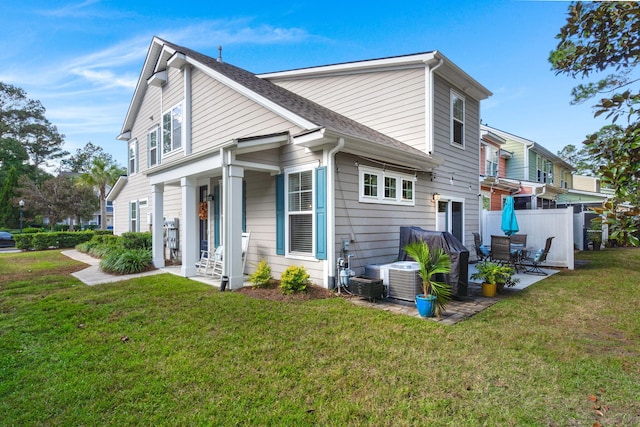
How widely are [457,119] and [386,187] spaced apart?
439cm

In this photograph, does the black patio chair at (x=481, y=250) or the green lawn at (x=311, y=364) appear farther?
the black patio chair at (x=481, y=250)

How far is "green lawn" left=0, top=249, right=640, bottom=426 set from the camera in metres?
2.56

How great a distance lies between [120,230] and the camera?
55.5 feet

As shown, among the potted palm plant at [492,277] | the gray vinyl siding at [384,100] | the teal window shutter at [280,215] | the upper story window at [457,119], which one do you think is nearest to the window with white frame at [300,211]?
the teal window shutter at [280,215]

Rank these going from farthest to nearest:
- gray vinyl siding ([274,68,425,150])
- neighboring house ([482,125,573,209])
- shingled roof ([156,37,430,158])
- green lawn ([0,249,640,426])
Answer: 1. neighboring house ([482,125,573,209])
2. gray vinyl siding ([274,68,425,150])
3. shingled roof ([156,37,430,158])
4. green lawn ([0,249,640,426])

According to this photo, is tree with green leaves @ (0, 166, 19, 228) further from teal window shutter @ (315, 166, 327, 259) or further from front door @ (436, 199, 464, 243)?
front door @ (436, 199, 464, 243)

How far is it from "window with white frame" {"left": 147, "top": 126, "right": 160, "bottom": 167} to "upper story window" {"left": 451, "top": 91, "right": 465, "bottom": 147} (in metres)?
10.8

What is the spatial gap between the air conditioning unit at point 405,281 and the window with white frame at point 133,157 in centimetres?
1411

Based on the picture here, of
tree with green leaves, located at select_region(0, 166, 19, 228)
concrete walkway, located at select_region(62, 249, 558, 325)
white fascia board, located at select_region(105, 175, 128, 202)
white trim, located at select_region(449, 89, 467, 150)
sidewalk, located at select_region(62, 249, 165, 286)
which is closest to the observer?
concrete walkway, located at select_region(62, 249, 558, 325)

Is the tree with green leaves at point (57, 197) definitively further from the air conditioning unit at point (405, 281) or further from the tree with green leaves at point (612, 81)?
the tree with green leaves at point (612, 81)

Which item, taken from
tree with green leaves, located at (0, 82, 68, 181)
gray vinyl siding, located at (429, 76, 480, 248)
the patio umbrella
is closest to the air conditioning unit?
gray vinyl siding, located at (429, 76, 480, 248)

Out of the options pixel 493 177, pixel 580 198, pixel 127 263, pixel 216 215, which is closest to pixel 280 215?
pixel 216 215

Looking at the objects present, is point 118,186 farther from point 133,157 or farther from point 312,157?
point 312,157

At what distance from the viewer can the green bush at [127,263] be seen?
894cm
